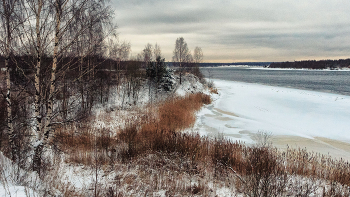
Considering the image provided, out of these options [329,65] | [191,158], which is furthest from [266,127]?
[329,65]

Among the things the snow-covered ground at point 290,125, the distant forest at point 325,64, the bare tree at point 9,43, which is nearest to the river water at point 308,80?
the snow-covered ground at point 290,125

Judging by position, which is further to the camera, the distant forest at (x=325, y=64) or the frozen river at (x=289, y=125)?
the distant forest at (x=325, y=64)

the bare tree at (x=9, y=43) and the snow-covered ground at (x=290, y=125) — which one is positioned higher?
the bare tree at (x=9, y=43)

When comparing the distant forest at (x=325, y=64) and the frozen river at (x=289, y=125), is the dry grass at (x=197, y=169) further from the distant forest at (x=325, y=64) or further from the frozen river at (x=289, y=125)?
the distant forest at (x=325, y=64)

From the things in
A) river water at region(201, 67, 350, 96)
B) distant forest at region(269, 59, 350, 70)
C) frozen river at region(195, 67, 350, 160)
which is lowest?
frozen river at region(195, 67, 350, 160)

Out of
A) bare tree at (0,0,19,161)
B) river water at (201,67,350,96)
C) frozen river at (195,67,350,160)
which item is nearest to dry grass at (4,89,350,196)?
bare tree at (0,0,19,161)

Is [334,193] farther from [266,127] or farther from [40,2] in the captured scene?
[40,2]

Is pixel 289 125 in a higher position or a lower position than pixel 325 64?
lower

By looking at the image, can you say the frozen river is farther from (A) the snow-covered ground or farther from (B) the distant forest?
(B) the distant forest

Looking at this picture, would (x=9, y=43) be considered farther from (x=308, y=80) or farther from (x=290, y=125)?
(x=308, y=80)

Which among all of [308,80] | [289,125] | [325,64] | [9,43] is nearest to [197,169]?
[9,43]

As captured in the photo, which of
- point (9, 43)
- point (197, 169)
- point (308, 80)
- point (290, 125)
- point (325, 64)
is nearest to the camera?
point (197, 169)

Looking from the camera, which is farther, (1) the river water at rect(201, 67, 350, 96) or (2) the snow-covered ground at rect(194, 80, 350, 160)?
(1) the river water at rect(201, 67, 350, 96)

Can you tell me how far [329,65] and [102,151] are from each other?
168 m
